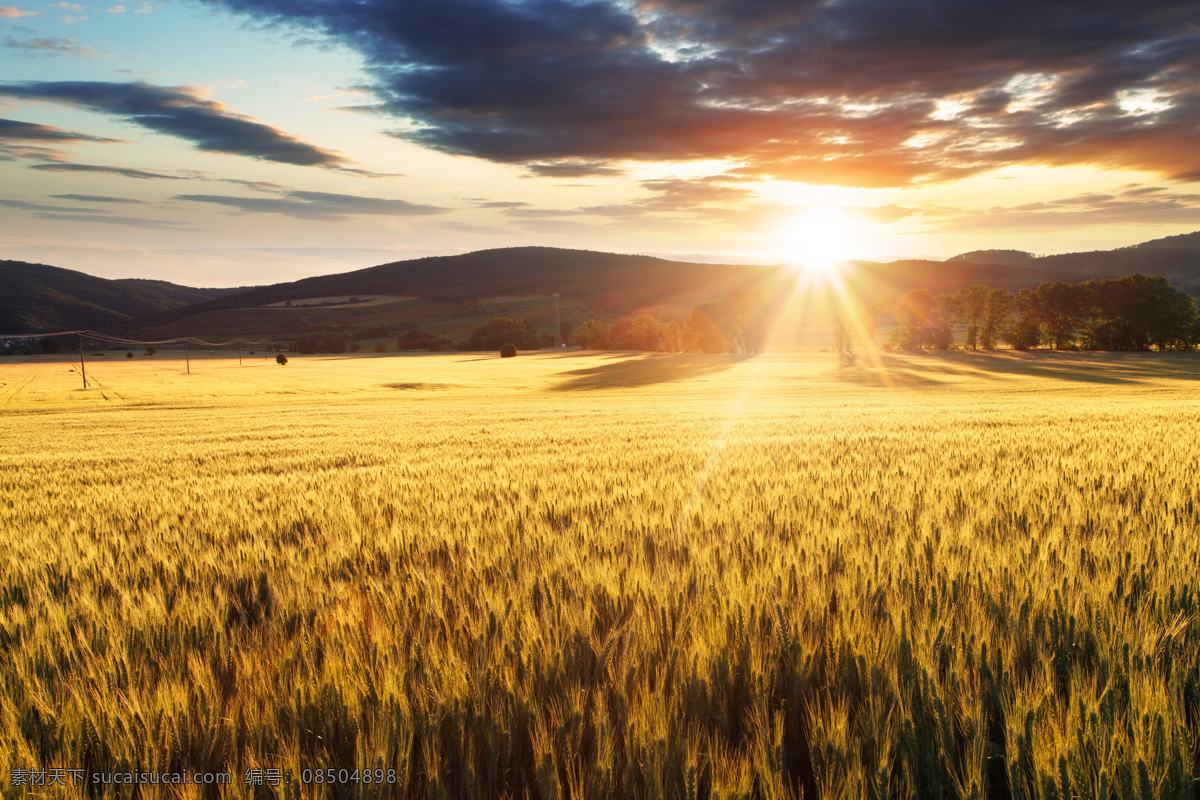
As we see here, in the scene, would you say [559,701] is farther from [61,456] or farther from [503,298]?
[503,298]

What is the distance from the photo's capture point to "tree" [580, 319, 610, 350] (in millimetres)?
111500

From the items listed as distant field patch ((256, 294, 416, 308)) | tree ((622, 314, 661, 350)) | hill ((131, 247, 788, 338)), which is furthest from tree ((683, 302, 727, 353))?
distant field patch ((256, 294, 416, 308))

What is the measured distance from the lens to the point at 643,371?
6788 cm

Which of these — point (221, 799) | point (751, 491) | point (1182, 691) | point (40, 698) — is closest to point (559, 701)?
point (221, 799)

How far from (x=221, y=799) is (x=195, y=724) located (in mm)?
359

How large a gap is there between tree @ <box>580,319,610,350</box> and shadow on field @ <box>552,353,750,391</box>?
2939 centimetres

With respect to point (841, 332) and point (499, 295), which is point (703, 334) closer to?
point (841, 332)

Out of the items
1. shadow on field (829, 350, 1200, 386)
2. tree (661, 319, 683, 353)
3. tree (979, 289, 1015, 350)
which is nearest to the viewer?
shadow on field (829, 350, 1200, 386)

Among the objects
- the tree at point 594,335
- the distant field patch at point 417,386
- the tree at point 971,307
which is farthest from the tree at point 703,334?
the distant field patch at point 417,386

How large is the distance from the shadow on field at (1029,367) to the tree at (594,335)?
47.7m

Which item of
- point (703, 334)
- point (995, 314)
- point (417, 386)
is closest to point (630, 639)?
point (417, 386)

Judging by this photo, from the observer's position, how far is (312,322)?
162m

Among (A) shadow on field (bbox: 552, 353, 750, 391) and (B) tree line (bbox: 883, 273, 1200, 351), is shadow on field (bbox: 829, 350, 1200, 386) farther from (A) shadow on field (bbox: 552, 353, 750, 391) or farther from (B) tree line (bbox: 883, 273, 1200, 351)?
(A) shadow on field (bbox: 552, 353, 750, 391)

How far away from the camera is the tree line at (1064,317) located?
75.4 meters
